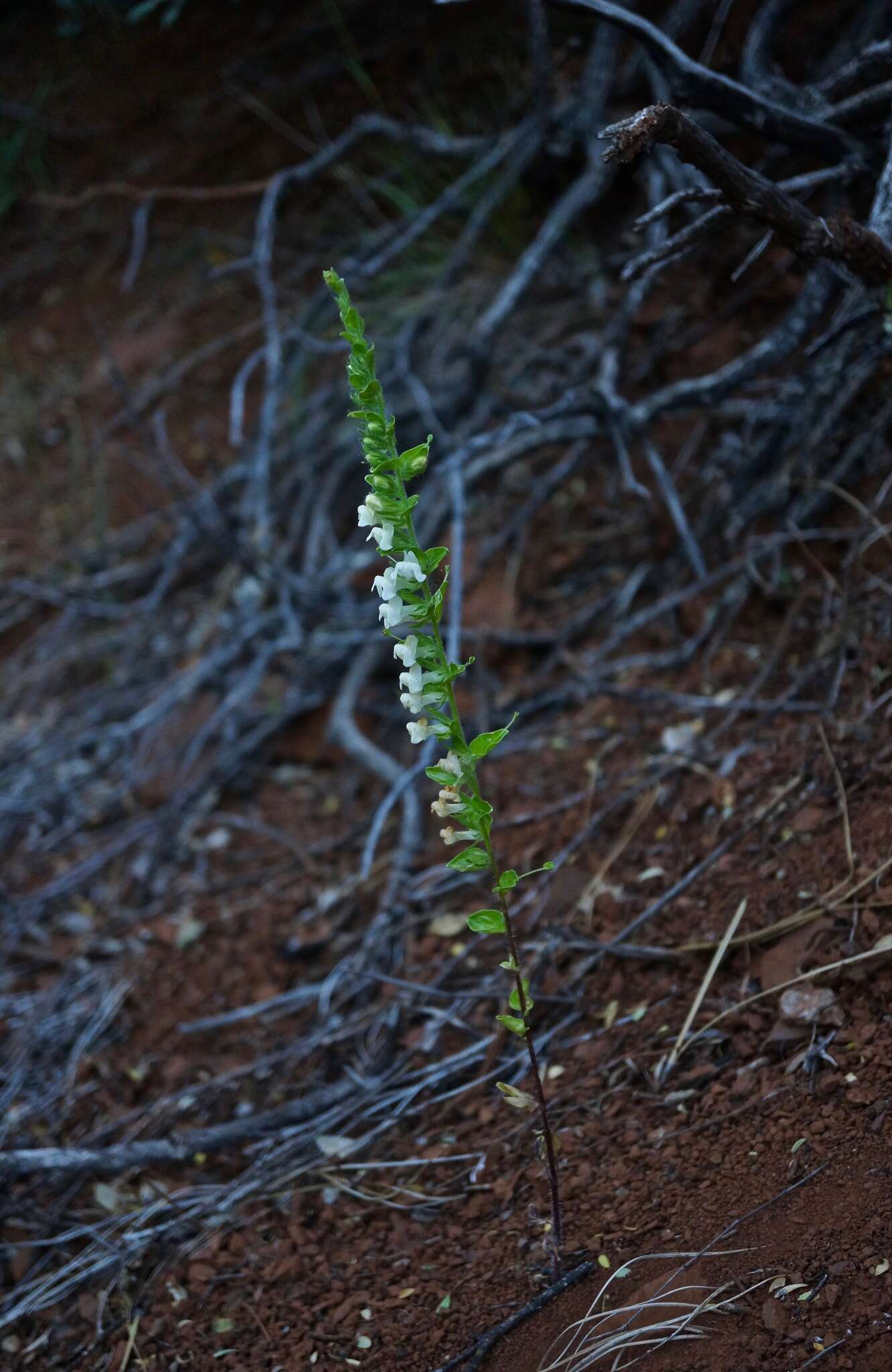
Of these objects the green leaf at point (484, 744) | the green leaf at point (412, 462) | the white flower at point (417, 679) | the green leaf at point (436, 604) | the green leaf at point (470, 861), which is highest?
the green leaf at point (412, 462)

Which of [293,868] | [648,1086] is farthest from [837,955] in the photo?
[293,868]

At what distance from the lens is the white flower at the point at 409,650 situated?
131cm

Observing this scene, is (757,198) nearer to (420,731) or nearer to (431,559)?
(431,559)

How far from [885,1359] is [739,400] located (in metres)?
2.05

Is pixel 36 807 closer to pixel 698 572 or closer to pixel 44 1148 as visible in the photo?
pixel 44 1148

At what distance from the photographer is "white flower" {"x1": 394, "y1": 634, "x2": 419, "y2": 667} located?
51.4 inches

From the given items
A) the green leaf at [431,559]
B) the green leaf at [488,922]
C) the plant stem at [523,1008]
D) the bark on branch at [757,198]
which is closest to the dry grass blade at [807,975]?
the plant stem at [523,1008]

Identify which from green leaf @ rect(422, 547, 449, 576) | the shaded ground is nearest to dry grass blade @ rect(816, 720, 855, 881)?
the shaded ground

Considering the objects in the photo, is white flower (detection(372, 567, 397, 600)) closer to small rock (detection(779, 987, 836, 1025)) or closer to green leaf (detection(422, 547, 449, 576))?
green leaf (detection(422, 547, 449, 576))

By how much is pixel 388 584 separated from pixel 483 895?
112 cm

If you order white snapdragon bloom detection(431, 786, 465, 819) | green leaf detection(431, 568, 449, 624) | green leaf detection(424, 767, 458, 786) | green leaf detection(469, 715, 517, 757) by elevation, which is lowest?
white snapdragon bloom detection(431, 786, 465, 819)

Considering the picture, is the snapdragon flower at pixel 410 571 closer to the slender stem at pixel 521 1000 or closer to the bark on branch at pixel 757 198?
the slender stem at pixel 521 1000

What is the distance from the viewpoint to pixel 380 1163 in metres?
1.75

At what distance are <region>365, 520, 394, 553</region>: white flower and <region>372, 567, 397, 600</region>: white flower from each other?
0.02 meters
